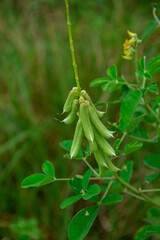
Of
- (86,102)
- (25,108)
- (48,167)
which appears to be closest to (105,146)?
(86,102)

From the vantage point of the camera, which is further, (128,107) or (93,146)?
(128,107)

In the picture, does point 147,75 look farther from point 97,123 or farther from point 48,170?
point 48,170

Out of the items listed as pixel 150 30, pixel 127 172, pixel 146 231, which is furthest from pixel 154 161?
pixel 150 30

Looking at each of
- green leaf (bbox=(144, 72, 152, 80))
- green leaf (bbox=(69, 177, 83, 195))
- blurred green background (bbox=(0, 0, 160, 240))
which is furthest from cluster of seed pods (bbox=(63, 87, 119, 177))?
blurred green background (bbox=(0, 0, 160, 240))

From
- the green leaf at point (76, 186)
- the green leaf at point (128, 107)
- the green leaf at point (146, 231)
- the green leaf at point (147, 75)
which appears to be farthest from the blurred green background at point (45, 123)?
the green leaf at point (147, 75)

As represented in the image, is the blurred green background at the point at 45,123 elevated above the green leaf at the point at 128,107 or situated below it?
below

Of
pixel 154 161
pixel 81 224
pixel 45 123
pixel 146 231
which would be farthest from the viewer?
pixel 45 123

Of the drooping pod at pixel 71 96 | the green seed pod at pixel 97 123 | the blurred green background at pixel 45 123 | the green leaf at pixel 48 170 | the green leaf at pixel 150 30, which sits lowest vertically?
the blurred green background at pixel 45 123

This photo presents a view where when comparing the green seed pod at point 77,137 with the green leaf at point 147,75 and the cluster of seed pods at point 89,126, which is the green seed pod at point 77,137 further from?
the green leaf at point 147,75
